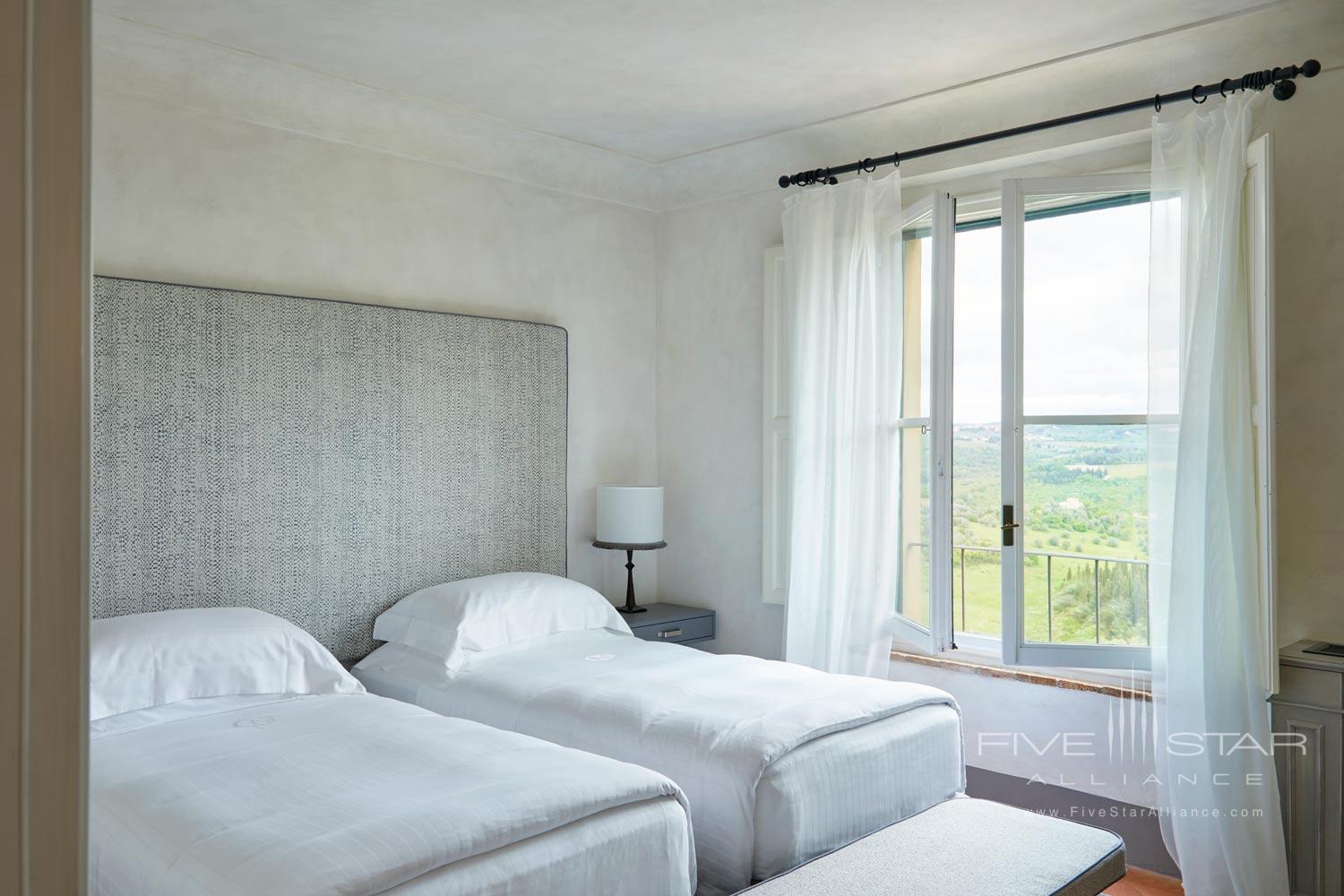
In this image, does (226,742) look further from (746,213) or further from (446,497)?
(746,213)

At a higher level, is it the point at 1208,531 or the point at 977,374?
the point at 977,374

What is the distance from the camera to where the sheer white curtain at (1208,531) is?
275 cm

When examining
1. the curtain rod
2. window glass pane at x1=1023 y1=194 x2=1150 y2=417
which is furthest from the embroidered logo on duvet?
the curtain rod

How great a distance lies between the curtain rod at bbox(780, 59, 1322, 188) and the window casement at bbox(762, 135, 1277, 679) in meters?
0.21

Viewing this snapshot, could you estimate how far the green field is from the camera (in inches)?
122

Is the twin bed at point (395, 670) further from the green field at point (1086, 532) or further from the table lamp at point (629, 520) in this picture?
the green field at point (1086, 532)

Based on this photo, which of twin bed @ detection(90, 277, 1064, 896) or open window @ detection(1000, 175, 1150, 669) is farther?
open window @ detection(1000, 175, 1150, 669)

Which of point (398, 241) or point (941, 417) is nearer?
point (941, 417)

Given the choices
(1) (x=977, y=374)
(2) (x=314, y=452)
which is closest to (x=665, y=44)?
(1) (x=977, y=374)

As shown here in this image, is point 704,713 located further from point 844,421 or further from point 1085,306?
point 1085,306

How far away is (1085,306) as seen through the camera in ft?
10.5

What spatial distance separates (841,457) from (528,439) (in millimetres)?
1308

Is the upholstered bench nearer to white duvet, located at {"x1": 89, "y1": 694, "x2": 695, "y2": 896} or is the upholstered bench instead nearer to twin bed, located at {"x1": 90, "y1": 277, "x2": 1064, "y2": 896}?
twin bed, located at {"x1": 90, "y1": 277, "x2": 1064, "y2": 896}

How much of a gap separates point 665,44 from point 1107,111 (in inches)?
56.8
